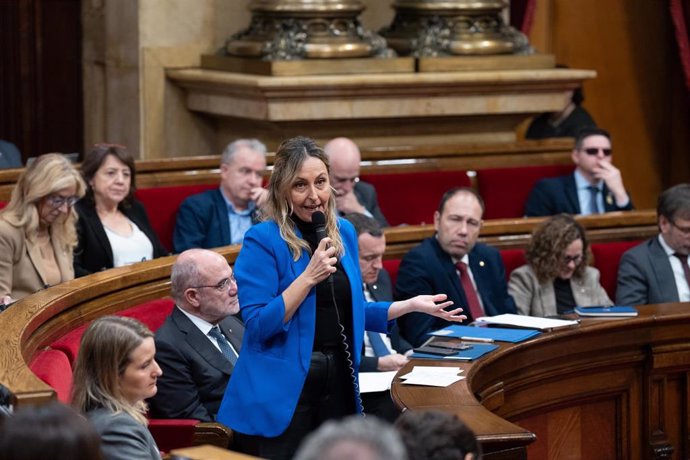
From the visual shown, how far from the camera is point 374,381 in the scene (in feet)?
14.4

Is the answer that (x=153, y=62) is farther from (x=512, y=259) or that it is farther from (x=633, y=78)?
(x=633, y=78)

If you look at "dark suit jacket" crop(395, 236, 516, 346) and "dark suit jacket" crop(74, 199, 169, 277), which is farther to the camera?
"dark suit jacket" crop(74, 199, 169, 277)

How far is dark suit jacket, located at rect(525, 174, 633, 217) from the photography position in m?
6.65

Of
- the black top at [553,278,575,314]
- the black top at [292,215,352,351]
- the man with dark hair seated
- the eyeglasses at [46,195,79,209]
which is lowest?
the black top at [553,278,575,314]

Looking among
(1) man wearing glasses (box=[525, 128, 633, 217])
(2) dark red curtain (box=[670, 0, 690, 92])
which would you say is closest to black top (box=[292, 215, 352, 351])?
(1) man wearing glasses (box=[525, 128, 633, 217])

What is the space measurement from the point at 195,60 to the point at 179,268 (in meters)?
3.58

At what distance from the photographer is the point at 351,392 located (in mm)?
3510

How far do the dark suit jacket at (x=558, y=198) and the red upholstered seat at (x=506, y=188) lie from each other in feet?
0.77

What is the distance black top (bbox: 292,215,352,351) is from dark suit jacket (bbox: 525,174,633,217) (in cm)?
333

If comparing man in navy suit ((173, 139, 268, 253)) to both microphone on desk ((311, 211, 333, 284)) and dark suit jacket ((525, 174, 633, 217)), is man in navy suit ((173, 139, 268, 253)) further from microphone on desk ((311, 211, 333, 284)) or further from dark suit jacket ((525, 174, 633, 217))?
microphone on desk ((311, 211, 333, 284))

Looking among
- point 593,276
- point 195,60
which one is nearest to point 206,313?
point 593,276

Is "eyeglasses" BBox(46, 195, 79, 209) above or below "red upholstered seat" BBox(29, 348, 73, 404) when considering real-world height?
above

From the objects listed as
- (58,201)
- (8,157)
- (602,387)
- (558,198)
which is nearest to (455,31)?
(558,198)

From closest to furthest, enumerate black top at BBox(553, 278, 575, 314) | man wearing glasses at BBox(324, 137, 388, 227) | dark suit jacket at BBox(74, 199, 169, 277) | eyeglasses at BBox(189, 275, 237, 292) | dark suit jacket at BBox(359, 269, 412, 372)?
eyeglasses at BBox(189, 275, 237, 292) → dark suit jacket at BBox(359, 269, 412, 372) → dark suit jacket at BBox(74, 199, 169, 277) → black top at BBox(553, 278, 575, 314) → man wearing glasses at BBox(324, 137, 388, 227)
